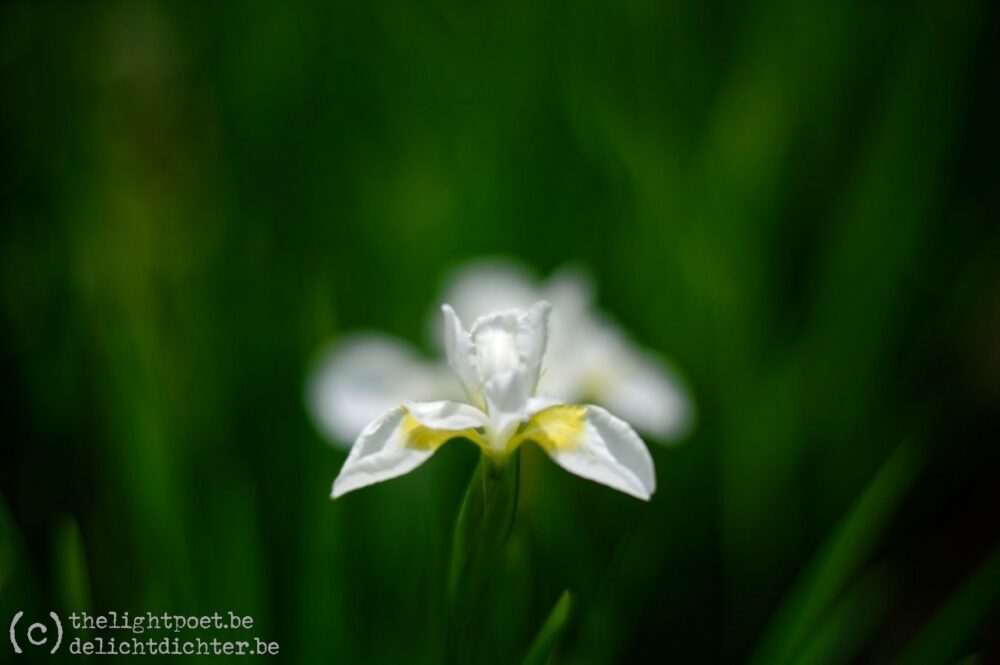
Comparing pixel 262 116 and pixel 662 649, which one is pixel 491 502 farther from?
pixel 262 116

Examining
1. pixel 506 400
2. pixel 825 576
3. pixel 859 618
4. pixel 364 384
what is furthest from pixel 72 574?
pixel 859 618

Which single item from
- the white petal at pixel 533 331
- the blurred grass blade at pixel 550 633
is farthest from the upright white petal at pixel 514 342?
the blurred grass blade at pixel 550 633

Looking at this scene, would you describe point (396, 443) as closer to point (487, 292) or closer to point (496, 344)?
point (496, 344)

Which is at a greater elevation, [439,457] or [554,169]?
[554,169]

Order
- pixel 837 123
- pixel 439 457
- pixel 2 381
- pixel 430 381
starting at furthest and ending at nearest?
1. pixel 837 123
2. pixel 2 381
3. pixel 439 457
4. pixel 430 381

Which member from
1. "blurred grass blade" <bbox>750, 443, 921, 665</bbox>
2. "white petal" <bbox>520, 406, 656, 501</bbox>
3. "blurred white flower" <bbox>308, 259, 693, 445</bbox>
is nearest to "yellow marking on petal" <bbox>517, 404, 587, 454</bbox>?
"white petal" <bbox>520, 406, 656, 501</bbox>

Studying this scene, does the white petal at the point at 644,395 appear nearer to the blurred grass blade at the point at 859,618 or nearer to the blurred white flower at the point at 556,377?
the blurred white flower at the point at 556,377

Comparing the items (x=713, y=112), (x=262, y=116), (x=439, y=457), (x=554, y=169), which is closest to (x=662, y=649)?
(x=439, y=457)

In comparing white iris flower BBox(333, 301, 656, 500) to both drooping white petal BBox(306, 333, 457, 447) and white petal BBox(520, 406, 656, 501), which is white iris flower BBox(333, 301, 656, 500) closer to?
white petal BBox(520, 406, 656, 501)
